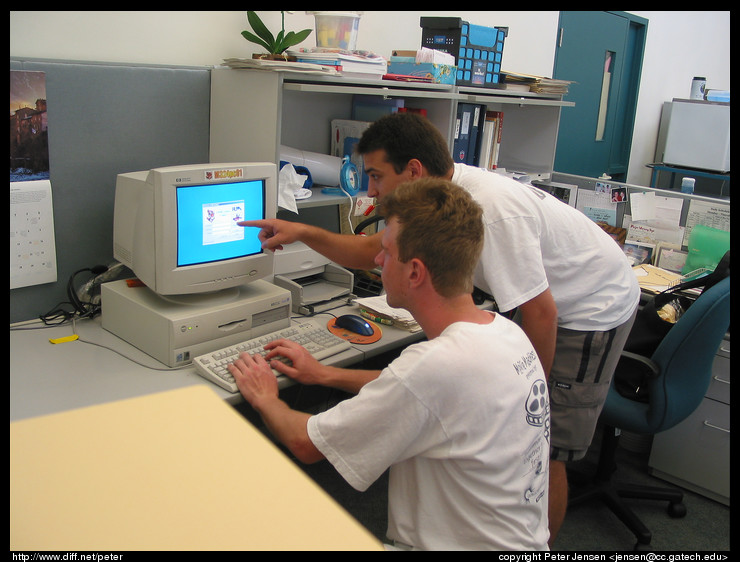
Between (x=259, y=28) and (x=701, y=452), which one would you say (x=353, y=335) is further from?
(x=701, y=452)

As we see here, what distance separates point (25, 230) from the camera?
1.80m

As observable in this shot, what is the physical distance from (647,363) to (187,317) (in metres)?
A: 1.51

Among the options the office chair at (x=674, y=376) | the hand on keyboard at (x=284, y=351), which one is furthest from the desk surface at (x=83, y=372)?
the office chair at (x=674, y=376)

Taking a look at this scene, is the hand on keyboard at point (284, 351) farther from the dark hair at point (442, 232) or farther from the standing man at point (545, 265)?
the dark hair at point (442, 232)

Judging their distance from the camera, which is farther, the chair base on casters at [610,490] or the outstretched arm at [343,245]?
the chair base on casters at [610,490]

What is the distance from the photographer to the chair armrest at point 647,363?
7.06 feet

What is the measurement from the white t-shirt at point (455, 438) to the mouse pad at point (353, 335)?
2.24 ft

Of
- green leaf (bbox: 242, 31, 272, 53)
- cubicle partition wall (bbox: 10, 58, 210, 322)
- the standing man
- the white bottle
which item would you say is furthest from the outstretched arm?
the white bottle

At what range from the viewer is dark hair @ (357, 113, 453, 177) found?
5.87 ft

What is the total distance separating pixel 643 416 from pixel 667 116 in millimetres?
4403

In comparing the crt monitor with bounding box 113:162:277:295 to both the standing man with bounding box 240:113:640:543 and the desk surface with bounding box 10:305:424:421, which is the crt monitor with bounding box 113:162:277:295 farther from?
the desk surface with bounding box 10:305:424:421

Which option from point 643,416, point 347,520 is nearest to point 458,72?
point 643,416

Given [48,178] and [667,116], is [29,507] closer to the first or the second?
[48,178]

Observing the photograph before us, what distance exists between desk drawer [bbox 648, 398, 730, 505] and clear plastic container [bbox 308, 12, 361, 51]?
1969 mm
